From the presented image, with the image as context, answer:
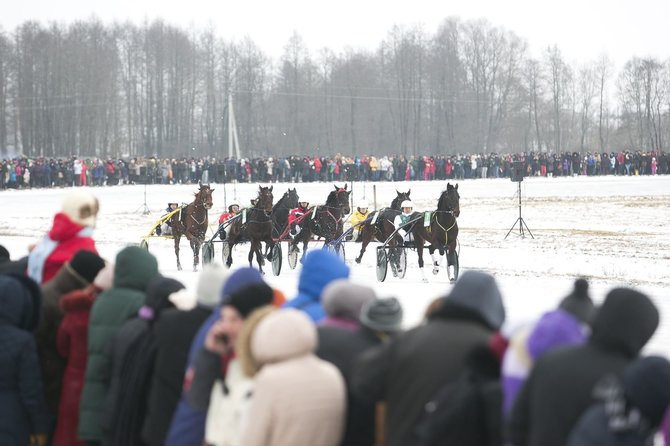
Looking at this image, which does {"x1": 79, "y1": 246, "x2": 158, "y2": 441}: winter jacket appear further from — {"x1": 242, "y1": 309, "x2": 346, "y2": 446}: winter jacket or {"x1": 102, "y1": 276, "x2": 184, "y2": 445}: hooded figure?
{"x1": 242, "y1": 309, "x2": 346, "y2": 446}: winter jacket

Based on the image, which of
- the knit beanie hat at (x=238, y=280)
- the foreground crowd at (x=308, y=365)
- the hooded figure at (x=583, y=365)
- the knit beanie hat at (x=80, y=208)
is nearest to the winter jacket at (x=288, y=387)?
the foreground crowd at (x=308, y=365)

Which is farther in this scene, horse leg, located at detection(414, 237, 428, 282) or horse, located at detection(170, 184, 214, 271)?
horse, located at detection(170, 184, 214, 271)

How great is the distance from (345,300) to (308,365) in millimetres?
723

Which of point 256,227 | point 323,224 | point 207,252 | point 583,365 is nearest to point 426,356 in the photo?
point 583,365

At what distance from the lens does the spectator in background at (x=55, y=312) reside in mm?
7426

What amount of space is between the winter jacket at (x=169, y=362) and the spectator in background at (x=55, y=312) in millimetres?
1138

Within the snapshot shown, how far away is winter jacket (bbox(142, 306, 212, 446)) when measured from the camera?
6.42 m

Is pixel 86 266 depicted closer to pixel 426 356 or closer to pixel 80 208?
pixel 80 208

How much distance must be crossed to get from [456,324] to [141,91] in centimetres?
9526

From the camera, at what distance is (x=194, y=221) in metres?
25.3

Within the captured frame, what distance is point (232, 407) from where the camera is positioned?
564cm

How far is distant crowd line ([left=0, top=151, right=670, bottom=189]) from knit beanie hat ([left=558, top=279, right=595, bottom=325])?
52709 millimetres

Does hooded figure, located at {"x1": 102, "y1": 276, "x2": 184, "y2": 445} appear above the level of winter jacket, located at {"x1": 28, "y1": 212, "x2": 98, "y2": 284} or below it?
below

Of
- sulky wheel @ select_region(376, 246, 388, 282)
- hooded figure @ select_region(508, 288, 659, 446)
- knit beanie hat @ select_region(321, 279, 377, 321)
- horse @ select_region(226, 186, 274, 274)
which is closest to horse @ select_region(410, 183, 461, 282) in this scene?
sulky wheel @ select_region(376, 246, 388, 282)
